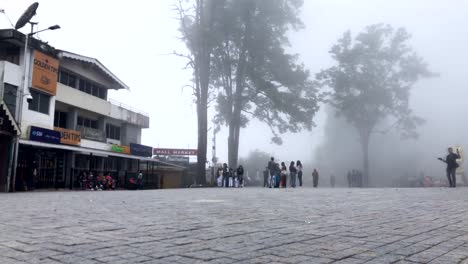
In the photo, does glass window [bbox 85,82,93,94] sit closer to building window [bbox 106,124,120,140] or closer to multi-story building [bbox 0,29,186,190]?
multi-story building [bbox 0,29,186,190]

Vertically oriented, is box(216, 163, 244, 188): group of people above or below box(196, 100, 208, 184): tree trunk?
below

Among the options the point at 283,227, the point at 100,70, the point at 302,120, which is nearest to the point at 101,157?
the point at 100,70

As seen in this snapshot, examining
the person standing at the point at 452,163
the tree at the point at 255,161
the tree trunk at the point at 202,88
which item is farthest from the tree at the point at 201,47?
the tree at the point at 255,161

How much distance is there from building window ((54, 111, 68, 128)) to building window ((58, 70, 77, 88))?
6.63 ft

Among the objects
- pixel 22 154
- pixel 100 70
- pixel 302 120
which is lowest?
pixel 22 154

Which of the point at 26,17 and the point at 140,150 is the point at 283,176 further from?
the point at 26,17

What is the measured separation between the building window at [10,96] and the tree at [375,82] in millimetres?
26990

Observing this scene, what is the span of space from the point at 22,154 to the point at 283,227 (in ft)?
72.4

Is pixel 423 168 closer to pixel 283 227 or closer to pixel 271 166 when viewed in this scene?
pixel 271 166

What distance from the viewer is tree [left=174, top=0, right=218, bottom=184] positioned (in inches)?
1104

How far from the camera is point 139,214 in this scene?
712 centimetres

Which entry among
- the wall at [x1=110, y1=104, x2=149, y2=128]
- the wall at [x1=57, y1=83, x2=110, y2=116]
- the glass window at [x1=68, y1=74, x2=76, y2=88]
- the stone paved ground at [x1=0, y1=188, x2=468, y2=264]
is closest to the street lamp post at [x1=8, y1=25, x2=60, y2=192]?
the wall at [x1=57, y1=83, x2=110, y2=116]

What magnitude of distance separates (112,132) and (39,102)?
11033 mm

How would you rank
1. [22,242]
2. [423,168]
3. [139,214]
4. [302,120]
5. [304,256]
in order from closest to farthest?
[304,256] → [22,242] → [139,214] → [302,120] → [423,168]
